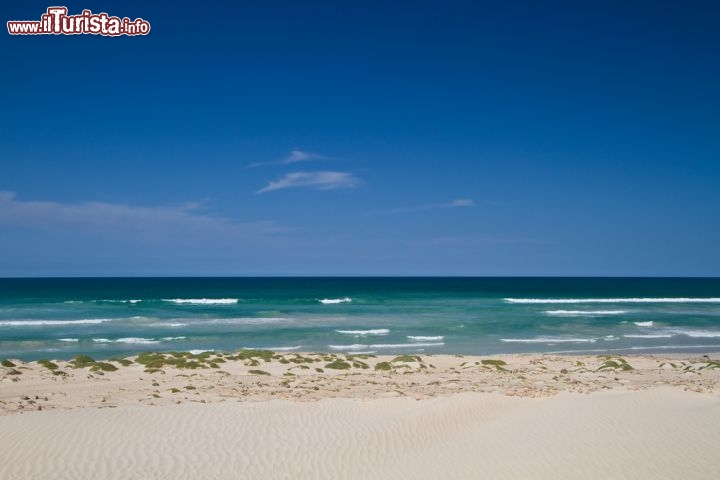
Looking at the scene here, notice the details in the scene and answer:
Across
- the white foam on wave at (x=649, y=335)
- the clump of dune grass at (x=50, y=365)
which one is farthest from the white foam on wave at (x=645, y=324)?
the clump of dune grass at (x=50, y=365)

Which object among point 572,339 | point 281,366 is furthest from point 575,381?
point 572,339

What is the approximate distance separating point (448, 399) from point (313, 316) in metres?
32.4

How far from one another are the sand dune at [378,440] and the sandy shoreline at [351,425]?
0.04 metres

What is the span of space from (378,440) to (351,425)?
0.97 meters

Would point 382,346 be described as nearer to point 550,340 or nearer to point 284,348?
point 284,348

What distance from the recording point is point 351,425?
431 inches

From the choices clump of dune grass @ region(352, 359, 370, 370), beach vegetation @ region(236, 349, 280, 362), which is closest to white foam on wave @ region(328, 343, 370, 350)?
beach vegetation @ region(236, 349, 280, 362)

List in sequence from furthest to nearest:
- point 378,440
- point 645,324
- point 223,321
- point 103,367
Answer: point 223,321
point 645,324
point 103,367
point 378,440

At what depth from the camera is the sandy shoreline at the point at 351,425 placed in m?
8.59

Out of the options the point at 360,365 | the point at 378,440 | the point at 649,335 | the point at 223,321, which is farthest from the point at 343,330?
the point at 378,440

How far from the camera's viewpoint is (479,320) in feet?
137

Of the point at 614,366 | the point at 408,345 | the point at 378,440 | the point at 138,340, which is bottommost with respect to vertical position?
the point at 408,345

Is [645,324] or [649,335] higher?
[645,324]

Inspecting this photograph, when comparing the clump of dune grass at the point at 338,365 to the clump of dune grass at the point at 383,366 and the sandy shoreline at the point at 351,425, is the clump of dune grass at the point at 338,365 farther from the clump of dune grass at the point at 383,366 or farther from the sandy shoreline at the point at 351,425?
the sandy shoreline at the point at 351,425
